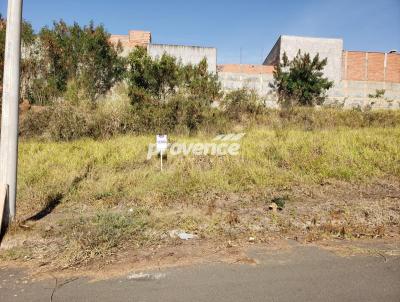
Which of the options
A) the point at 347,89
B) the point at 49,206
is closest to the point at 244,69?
the point at 347,89

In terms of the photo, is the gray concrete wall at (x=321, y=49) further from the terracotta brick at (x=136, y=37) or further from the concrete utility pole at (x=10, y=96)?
the concrete utility pole at (x=10, y=96)

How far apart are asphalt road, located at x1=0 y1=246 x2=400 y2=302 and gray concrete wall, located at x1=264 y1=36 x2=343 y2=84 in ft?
58.1

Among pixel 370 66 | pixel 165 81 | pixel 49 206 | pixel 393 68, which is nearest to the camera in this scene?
pixel 49 206

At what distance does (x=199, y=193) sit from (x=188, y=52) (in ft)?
40.3

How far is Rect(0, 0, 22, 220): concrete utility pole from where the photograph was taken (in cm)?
429

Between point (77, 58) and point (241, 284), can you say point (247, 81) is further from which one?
point (241, 284)

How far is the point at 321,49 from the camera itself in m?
19.3

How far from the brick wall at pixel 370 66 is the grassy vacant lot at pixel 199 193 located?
11186 mm

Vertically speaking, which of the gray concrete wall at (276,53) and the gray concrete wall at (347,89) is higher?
the gray concrete wall at (276,53)

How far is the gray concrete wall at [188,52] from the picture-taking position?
1666 cm

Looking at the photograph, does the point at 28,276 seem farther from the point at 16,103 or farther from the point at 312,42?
the point at 312,42

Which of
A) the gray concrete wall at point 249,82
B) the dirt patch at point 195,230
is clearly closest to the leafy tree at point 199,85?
the gray concrete wall at point 249,82

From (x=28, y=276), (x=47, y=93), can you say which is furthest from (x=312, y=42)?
(x=28, y=276)

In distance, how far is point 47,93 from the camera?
12.2 metres
